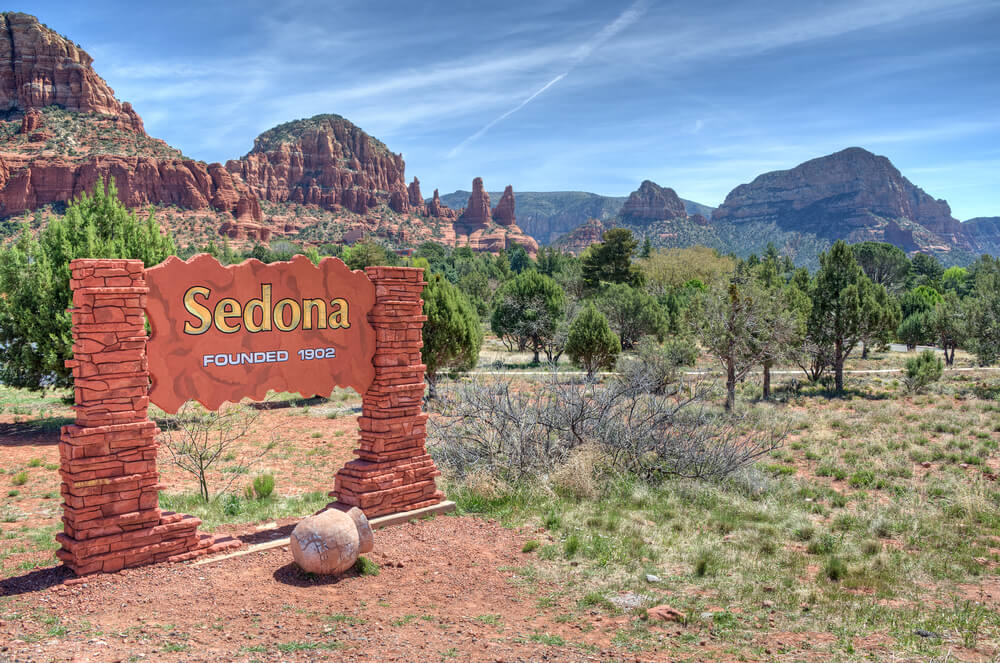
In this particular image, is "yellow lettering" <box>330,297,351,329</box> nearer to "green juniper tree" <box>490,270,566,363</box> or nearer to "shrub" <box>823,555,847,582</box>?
"shrub" <box>823,555,847,582</box>

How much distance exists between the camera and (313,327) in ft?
28.3

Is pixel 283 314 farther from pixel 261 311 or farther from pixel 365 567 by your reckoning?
pixel 365 567

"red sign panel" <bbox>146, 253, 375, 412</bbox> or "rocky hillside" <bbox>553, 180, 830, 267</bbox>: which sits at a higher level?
"rocky hillside" <bbox>553, 180, 830, 267</bbox>

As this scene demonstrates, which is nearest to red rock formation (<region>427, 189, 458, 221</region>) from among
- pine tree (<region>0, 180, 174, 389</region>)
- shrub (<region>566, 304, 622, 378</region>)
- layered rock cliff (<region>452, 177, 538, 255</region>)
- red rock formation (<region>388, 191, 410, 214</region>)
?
layered rock cliff (<region>452, 177, 538, 255</region>)

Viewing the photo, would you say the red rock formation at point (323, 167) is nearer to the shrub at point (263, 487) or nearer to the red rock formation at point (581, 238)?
the red rock formation at point (581, 238)

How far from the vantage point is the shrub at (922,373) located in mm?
27922

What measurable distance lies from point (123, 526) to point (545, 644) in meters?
4.76

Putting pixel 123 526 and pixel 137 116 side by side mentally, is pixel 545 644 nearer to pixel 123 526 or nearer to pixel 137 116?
pixel 123 526

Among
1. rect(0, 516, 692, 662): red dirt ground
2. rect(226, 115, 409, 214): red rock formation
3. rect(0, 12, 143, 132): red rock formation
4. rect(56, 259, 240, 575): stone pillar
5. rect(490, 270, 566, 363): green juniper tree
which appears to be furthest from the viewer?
rect(226, 115, 409, 214): red rock formation

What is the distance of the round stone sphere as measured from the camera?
6.82m

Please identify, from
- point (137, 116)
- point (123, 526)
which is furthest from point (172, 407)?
point (137, 116)

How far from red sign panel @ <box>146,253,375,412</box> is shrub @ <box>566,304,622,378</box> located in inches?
788

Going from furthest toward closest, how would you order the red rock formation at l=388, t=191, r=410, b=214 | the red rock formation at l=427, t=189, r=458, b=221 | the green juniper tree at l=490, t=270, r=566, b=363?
1. the red rock formation at l=427, t=189, r=458, b=221
2. the red rock formation at l=388, t=191, r=410, b=214
3. the green juniper tree at l=490, t=270, r=566, b=363

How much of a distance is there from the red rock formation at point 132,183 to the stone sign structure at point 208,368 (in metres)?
85.3
